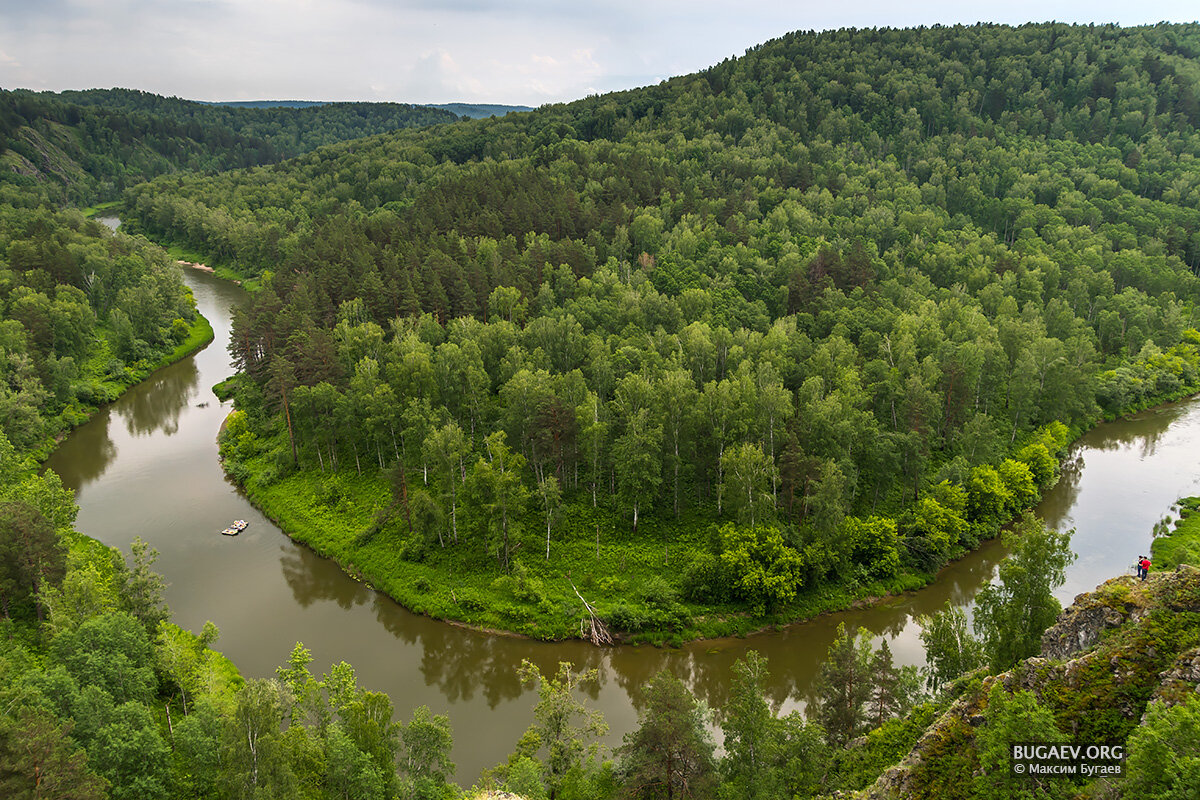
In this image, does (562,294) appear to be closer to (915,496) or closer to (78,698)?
(915,496)

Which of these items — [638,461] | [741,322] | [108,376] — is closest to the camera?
[638,461]

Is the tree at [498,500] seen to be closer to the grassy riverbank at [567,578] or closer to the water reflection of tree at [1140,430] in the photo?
the grassy riverbank at [567,578]

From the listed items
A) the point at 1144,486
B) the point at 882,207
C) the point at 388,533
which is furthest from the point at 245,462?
the point at 882,207

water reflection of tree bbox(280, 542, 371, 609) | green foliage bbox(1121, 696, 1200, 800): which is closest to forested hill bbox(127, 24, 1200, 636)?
water reflection of tree bbox(280, 542, 371, 609)

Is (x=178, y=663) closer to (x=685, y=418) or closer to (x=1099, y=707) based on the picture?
(x=685, y=418)

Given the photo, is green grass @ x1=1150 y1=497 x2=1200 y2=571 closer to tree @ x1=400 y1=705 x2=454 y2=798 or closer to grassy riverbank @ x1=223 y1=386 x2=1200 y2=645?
grassy riverbank @ x1=223 y1=386 x2=1200 y2=645

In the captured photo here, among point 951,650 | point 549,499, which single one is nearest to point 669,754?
point 951,650

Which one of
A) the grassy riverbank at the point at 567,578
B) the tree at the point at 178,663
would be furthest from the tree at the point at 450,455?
the tree at the point at 178,663
